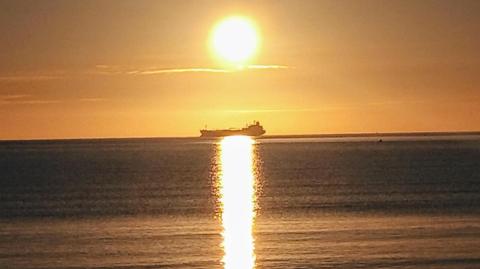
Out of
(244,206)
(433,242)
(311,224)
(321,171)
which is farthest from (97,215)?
(321,171)

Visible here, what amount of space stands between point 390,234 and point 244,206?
97.3ft

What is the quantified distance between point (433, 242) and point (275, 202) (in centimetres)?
3888

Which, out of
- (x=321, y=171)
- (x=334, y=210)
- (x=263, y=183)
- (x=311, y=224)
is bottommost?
(x=311, y=224)

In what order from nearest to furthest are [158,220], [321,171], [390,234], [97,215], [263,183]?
[390,234] → [158,220] → [97,215] → [263,183] → [321,171]

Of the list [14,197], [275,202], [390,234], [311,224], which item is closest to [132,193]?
[14,197]

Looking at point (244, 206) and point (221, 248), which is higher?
point (244, 206)

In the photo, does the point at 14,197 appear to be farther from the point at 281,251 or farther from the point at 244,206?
the point at 281,251

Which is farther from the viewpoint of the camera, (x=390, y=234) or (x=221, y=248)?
(x=390, y=234)

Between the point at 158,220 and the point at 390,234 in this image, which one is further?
the point at 158,220

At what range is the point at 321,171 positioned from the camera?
158 metres

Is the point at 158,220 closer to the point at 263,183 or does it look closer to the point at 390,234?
the point at 390,234

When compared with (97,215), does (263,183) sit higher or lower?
higher

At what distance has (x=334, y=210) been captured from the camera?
275 feet

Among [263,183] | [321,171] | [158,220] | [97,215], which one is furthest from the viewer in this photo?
[321,171]
